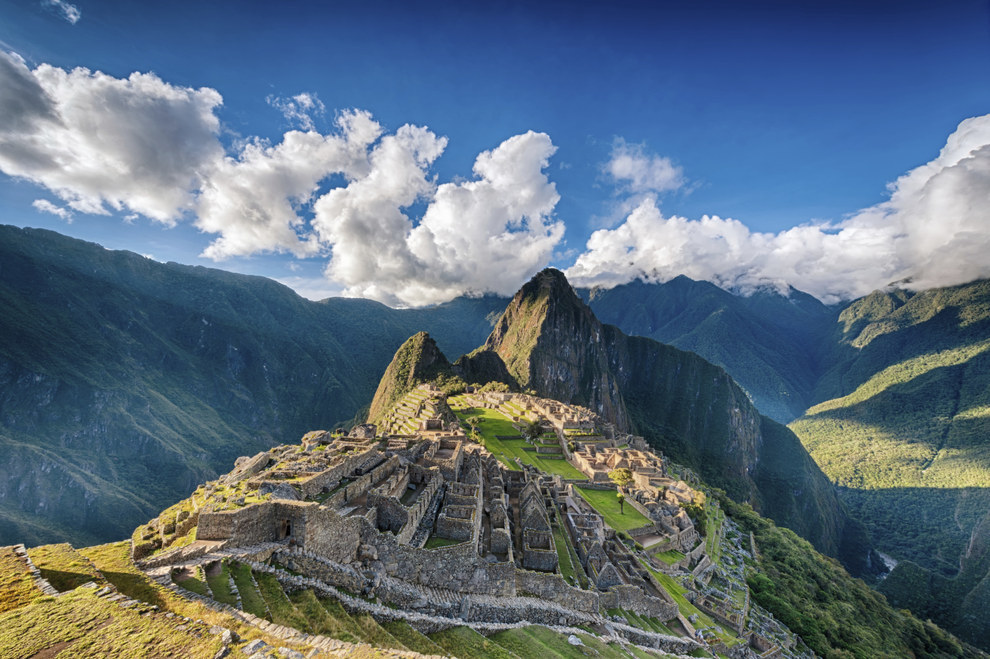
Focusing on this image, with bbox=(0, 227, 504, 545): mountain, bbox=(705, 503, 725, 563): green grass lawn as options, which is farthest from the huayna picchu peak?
bbox=(0, 227, 504, 545): mountain

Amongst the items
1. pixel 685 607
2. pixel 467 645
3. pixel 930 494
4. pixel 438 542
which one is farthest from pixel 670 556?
pixel 930 494

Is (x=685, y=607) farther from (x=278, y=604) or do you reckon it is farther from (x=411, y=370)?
(x=411, y=370)

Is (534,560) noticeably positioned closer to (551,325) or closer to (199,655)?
(199,655)

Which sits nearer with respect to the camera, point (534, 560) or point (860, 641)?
point (534, 560)

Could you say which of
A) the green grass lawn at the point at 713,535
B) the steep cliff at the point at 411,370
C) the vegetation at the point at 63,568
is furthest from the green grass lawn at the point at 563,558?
the steep cliff at the point at 411,370

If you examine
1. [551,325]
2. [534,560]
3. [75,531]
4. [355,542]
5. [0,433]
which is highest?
[551,325]

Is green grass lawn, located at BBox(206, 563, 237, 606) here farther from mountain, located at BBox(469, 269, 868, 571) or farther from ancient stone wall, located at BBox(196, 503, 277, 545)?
mountain, located at BBox(469, 269, 868, 571)

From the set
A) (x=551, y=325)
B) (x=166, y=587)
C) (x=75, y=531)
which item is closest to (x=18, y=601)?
(x=166, y=587)
